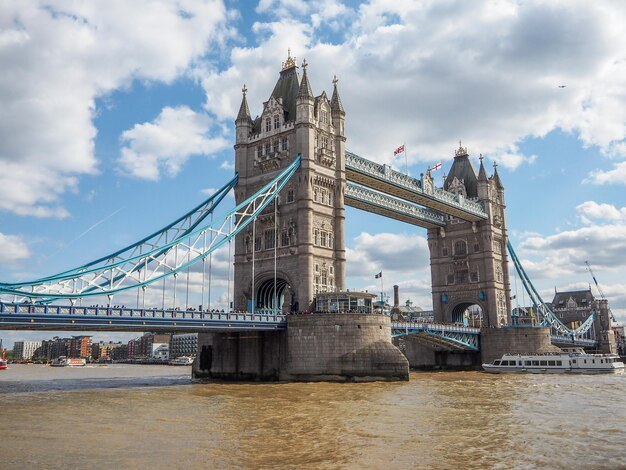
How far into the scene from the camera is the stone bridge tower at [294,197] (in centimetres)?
6012

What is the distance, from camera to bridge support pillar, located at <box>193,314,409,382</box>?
50.4m

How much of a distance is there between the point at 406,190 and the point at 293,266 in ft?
74.3

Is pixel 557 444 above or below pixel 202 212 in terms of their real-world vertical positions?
below

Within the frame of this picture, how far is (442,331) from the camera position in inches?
2832

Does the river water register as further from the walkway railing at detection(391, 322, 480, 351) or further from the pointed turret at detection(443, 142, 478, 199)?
the pointed turret at detection(443, 142, 478, 199)

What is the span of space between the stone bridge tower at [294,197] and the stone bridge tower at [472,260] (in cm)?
3577

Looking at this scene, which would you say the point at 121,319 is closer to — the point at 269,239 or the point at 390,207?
the point at 269,239

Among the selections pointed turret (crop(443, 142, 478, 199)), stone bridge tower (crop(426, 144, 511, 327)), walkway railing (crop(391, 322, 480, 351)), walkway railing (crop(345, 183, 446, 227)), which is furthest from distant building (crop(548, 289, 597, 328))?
walkway railing (crop(391, 322, 480, 351))

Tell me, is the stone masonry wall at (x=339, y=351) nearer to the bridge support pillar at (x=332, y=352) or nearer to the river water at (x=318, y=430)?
the bridge support pillar at (x=332, y=352)

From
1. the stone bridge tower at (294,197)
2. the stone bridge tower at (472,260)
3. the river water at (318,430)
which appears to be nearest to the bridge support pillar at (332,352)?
the stone bridge tower at (294,197)

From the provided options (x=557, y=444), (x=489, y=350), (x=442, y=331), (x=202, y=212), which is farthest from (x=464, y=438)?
(x=489, y=350)

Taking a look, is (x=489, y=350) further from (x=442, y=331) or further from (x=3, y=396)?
(x=3, y=396)

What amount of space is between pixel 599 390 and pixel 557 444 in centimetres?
2647

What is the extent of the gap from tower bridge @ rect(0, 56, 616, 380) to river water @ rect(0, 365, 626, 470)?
7358mm
